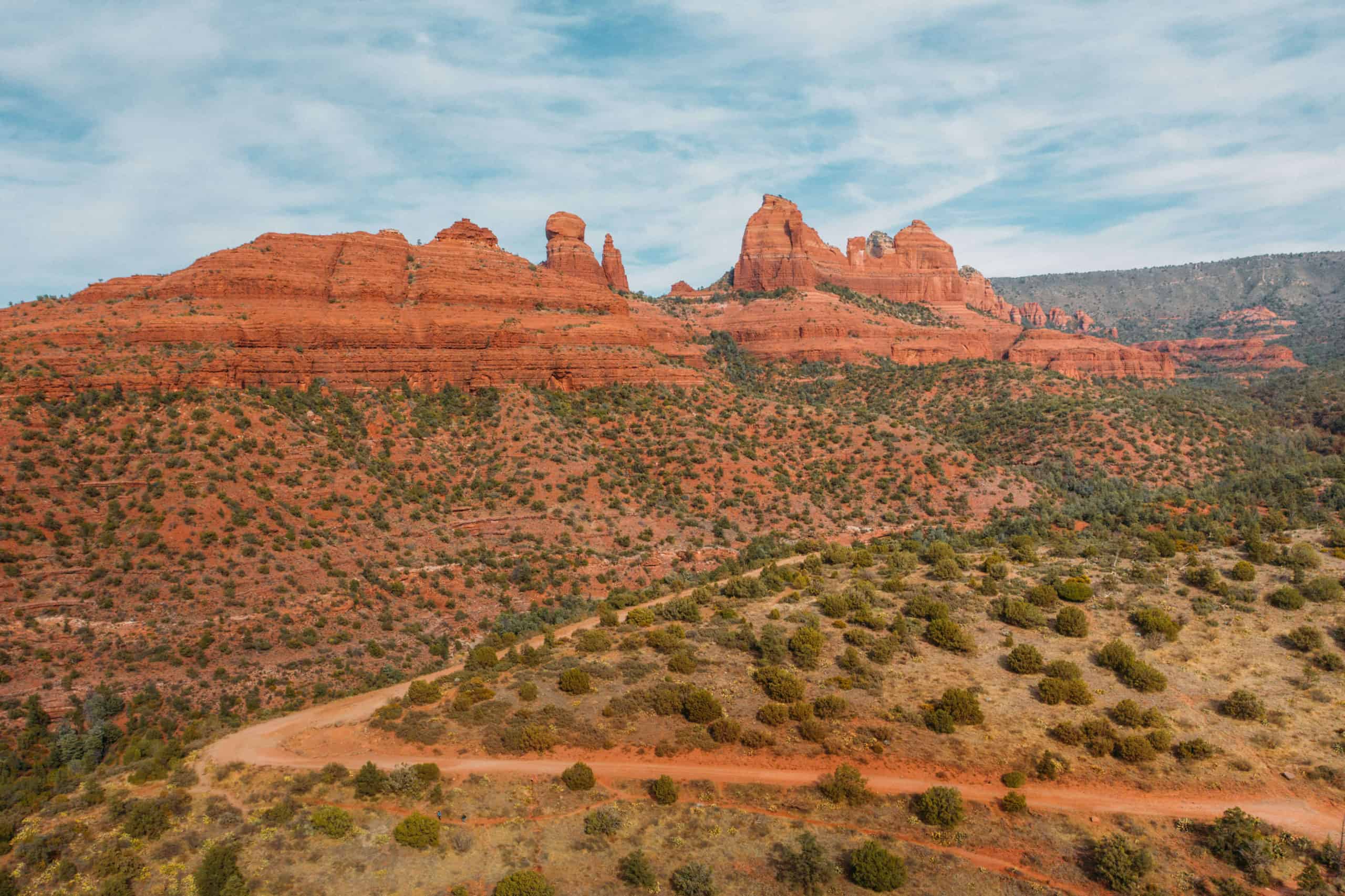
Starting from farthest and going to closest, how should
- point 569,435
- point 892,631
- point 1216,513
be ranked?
point 569,435, point 1216,513, point 892,631

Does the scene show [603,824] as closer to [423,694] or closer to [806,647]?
[423,694]

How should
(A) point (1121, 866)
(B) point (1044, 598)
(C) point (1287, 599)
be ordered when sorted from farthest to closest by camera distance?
(B) point (1044, 598)
(C) point (1287, 599)
(A) point (1121, 866)

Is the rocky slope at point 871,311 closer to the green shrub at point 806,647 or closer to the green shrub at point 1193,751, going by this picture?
the green shrub at point 806,647

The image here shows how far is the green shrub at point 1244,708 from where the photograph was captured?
958 inches

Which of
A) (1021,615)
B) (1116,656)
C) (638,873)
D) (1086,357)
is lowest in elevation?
(638,873)

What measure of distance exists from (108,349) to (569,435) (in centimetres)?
3043

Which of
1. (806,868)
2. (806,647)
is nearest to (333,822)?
(806,868)

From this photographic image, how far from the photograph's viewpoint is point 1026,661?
91.7ft

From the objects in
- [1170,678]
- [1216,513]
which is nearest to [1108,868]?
[1170,678]

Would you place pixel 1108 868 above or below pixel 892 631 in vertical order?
below


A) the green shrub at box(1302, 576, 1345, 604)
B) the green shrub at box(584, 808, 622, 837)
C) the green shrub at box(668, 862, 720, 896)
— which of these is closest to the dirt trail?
the green shrub at box(584, 808, 622, 837)

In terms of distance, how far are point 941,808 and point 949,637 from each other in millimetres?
10862

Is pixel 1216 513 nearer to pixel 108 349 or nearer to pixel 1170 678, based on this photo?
pixel 1170 678

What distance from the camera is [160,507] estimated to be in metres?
36.6
